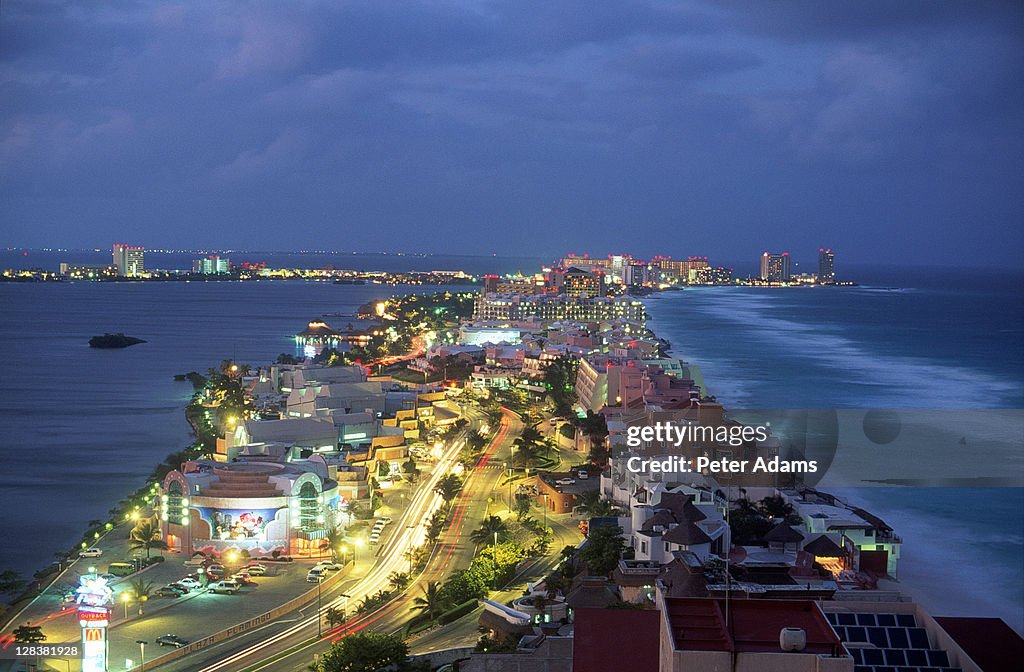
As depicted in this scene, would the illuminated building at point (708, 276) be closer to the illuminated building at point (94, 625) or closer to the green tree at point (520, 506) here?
the green tree at point (520, 506)

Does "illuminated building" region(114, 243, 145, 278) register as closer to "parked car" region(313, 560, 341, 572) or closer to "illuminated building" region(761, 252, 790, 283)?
"illuminated building" region(761, 252, 790, 283)

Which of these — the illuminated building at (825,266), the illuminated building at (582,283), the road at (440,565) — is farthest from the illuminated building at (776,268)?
the road at (440,565)

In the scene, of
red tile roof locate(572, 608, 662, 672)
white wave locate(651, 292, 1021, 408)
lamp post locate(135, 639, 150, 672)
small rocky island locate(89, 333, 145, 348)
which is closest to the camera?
red tile roof locate(572, 608, 662, 672)

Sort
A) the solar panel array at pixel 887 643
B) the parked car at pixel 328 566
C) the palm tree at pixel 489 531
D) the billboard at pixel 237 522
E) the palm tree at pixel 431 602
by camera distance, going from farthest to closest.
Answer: the billboard at pixel 237 522, the palm tree at pixel 489 531, the parked car at pixel 328 566, the palm tree at pixel 431 602, the solar panel array at pixel 887 643

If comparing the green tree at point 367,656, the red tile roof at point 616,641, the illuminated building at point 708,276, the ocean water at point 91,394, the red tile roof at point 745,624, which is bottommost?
the ocean water at point 91,394

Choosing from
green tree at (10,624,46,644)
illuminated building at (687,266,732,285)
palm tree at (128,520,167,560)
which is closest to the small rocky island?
palm tree at (128,520,167,560)

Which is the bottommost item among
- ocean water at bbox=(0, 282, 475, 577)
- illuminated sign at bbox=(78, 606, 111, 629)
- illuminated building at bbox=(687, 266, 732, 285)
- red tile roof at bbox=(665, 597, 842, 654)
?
ocean water at bbox=(0, 282, 475, 577)

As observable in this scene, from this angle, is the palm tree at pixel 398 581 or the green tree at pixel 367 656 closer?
the green tree at pixel 367 656
